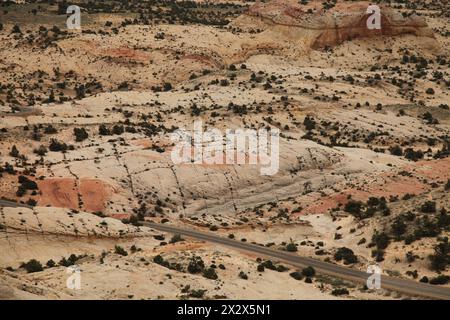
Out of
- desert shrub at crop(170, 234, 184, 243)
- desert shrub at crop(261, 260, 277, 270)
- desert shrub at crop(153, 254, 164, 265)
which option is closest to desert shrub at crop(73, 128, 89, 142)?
desert shrub at crop(170, 234, 184, 243)

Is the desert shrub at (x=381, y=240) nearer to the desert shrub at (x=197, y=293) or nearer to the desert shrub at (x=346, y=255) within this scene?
the desert shrub at (x=346, y=255)

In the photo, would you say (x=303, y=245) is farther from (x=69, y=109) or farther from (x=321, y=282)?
(x=69, y=109)

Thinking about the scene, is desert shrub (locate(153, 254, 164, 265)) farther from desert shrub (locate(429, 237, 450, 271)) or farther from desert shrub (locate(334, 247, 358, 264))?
desert shrub (locate(429, 237, 450, 271))

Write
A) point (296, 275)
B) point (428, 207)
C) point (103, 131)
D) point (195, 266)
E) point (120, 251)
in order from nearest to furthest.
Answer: point (195, 266) < point (296, 275) < point (120, 251) < point (428, 207) < point (103, 131)

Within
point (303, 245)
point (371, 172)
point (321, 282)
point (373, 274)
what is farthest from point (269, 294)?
point (371, 172)

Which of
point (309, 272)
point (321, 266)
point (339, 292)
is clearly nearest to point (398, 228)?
point (321, 266)

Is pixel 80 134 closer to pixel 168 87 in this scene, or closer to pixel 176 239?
pixel 168 87
